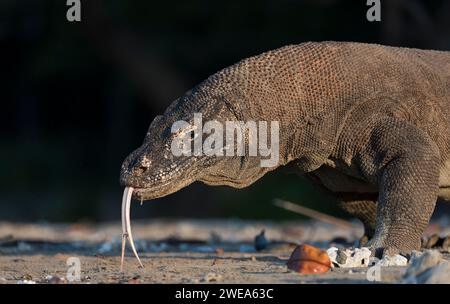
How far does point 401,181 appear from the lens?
21.9 feet

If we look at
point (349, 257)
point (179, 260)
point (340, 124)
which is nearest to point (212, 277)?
point (349, 257)

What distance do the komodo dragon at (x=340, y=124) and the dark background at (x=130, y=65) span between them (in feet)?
34.4

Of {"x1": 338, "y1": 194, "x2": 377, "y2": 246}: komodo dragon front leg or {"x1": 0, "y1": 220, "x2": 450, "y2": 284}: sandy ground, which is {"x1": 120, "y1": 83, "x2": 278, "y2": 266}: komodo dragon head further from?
{"x1": 338, "y1": 194, "x2": 377, "y2": 246}: komodo dragon front leg

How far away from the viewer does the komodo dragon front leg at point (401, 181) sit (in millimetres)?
6590

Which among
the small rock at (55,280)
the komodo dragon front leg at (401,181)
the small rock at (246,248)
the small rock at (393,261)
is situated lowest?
the small rock at (246,248)

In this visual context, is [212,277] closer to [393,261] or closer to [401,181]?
[393,261]

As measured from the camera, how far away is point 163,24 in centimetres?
2272

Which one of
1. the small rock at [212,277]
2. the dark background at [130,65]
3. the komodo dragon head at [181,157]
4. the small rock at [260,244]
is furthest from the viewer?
the dark background at [130,65]

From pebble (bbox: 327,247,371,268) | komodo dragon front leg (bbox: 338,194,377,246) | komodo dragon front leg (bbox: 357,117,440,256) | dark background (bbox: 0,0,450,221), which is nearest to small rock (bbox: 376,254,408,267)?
pebble (bbox: 327,247,371,268)

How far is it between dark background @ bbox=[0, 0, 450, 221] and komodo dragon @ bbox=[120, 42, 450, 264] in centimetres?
1050

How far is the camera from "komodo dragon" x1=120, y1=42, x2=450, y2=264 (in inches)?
259

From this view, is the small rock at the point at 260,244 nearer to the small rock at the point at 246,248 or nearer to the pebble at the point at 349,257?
the small rock at the point at 246,248

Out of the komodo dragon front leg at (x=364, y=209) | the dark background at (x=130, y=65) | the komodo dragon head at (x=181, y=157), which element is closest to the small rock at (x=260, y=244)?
the komodo dragon front leg at (x=364, y=209)

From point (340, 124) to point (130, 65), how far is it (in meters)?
16.8
